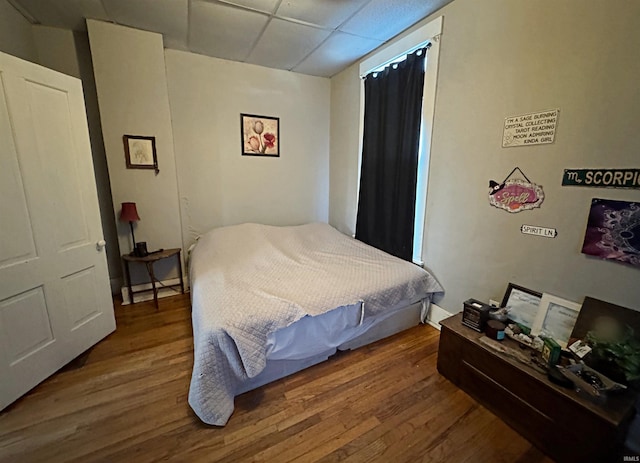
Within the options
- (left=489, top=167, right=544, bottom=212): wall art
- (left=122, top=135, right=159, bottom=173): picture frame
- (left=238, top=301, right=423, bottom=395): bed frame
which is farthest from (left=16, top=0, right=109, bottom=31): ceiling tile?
(left=489, top=167, right=544, bottom=212): wall art

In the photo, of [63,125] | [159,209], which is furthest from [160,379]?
[63,125]

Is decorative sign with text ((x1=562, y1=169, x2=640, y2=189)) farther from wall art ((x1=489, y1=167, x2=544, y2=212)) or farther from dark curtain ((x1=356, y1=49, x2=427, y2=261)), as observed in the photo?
dark curtain ((x1=356, y1=49, x2=427, y2=261))

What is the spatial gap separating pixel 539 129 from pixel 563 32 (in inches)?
19.6

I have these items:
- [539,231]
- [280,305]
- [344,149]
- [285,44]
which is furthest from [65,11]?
[539,231]

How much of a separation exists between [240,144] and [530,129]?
2781 millimetres

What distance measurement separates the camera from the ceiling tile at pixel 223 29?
2.11 meters

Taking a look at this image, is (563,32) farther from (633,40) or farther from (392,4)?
(392,4)

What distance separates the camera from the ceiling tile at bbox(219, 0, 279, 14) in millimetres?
1984

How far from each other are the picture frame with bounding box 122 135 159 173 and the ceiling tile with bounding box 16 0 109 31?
0.97 metres

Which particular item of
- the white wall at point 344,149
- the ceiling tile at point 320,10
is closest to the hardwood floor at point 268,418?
the white wall at point 344,149

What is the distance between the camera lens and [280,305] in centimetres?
→ 168

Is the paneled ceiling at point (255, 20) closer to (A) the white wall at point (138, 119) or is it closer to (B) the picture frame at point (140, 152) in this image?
(A) the white wall at point (138, 119)

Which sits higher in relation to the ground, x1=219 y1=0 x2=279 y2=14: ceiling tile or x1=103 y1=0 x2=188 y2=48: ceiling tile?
x1=103 y1=0 x2=188 y2=48: ceiling tile

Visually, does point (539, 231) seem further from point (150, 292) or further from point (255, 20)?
point (150, 292)
